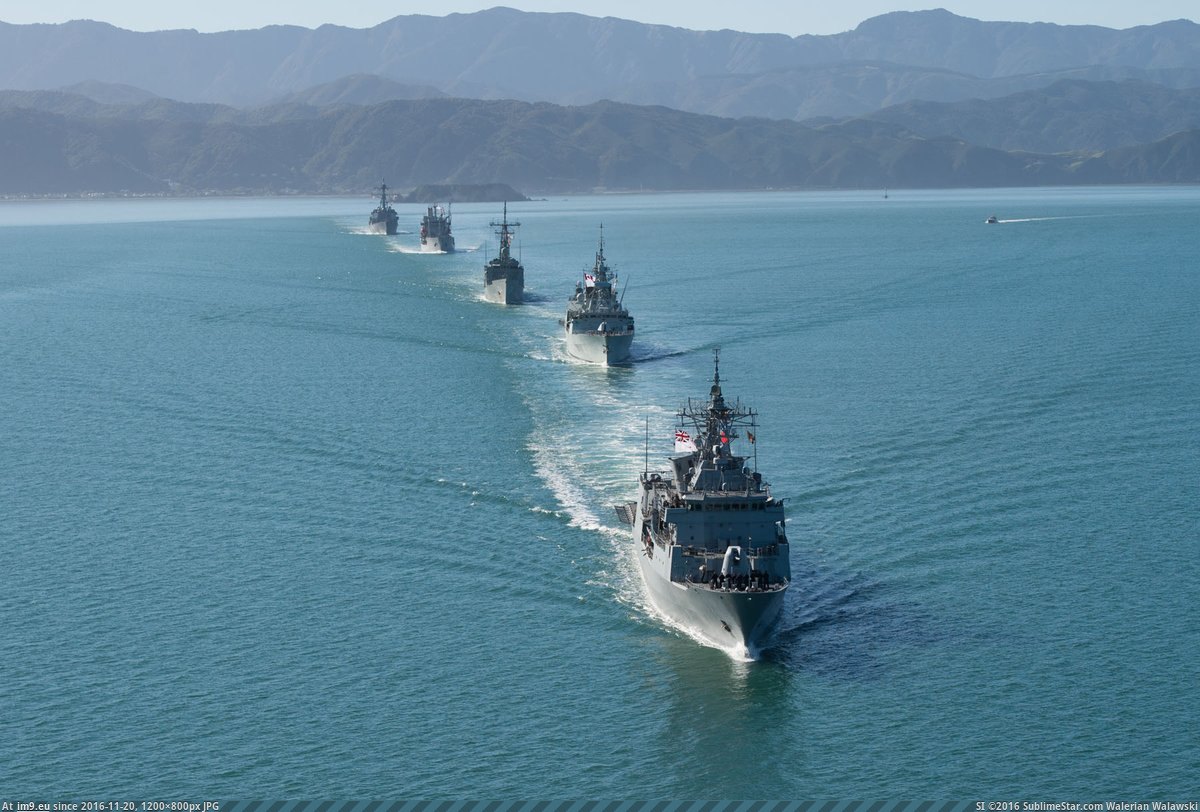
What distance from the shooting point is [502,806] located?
50156 mm

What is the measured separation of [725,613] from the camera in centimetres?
6278

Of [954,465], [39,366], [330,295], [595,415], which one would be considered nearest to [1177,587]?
[954,465]

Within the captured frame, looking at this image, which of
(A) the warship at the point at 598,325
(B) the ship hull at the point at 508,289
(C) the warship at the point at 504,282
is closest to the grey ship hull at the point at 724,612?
(A) the warship at the point at 598,325

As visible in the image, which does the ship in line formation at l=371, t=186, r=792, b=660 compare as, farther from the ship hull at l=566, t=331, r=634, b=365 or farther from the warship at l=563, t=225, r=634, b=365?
the warship at l=563, t=225, r=634, b=365

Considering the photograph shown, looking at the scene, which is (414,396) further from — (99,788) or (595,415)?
(99,788)

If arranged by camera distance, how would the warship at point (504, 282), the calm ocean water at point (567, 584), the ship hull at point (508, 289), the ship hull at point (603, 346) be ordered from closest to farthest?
the calm ocean water at point (567, 584), the ship hull at point (603, 346), the ship hull at point (508, 289), the warship at point (504, 282)

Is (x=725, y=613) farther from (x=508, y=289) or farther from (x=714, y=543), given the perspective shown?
(x=508, y=289)

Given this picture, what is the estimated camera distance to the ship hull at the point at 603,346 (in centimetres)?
12988

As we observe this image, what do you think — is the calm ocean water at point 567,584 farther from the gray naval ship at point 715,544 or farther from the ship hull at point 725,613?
the gray naval ship at point 715,544

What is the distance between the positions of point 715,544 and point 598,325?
227 feet

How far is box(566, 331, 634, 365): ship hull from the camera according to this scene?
12988cm

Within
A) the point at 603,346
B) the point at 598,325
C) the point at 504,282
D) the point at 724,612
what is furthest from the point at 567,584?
the point at 504,282

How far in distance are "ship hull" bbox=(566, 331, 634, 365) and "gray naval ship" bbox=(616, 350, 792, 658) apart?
53025 mm

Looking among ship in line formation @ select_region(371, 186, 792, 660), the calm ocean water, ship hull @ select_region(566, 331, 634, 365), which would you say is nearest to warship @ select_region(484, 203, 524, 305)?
ship hull @ select_region(566, 331, 634, 365)
